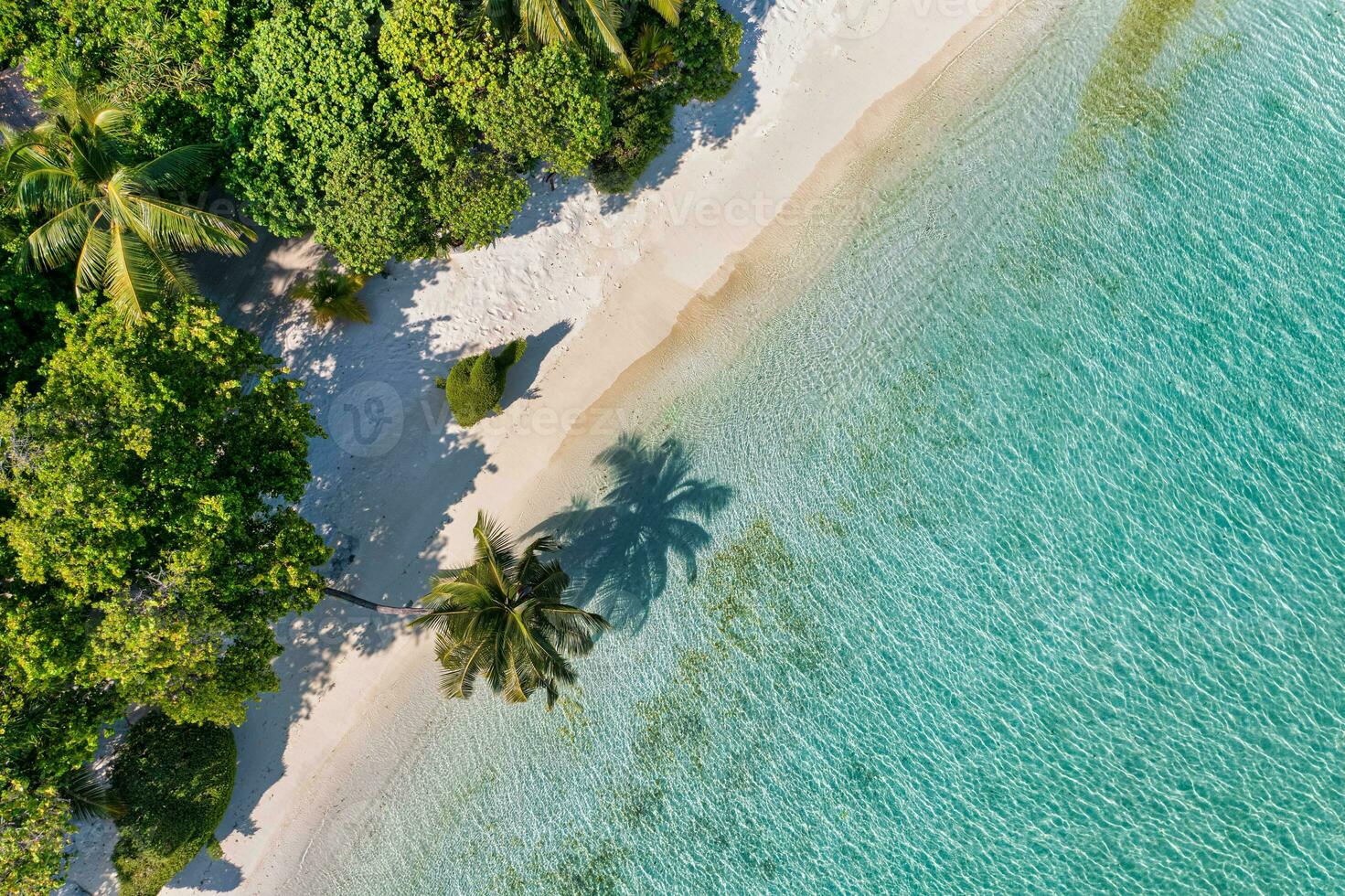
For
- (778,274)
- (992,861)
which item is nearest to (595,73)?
(778,274)

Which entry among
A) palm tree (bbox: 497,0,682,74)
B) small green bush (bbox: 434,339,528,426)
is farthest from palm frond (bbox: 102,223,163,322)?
palm tree (bbox: 497,0,682,74)

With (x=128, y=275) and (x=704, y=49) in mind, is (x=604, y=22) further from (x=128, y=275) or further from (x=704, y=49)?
(x=128, y=275)

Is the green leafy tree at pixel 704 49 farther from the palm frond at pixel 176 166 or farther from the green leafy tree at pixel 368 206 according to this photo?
the palm frond at pixel 176 166

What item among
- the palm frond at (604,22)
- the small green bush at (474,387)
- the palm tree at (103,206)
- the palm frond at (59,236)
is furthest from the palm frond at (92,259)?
the palm frond at (604,22)

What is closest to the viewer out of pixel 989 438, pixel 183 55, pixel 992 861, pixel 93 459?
pixel 93 459

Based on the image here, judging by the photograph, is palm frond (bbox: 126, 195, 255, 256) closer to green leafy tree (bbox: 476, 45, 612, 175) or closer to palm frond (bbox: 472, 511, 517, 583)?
green leafy tree (bbox: 476, 45, 612, 175)

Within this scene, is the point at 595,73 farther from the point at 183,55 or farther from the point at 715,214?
the point at 183,55
